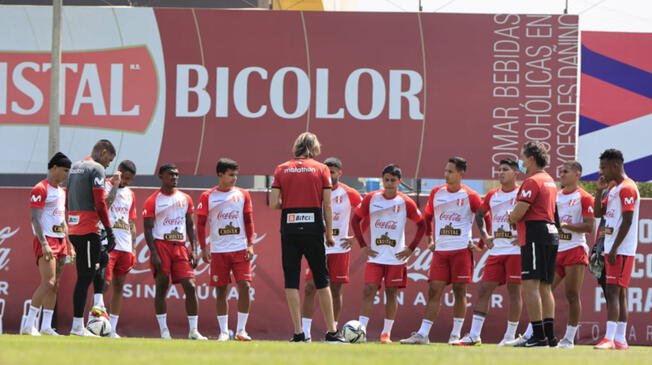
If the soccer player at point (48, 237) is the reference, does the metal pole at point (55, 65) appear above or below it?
above

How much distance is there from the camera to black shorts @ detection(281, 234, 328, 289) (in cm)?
1008

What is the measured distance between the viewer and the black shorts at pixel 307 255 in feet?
33.1

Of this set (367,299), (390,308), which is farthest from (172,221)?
(390,308)

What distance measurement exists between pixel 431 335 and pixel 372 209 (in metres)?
2.49

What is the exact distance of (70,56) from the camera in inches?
583

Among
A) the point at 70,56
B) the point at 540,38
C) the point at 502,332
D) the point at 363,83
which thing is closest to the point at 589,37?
the point at 540,38

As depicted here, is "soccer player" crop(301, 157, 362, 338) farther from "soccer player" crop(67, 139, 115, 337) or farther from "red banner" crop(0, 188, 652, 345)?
"soccer player" crop(67, 139, 115, 337)

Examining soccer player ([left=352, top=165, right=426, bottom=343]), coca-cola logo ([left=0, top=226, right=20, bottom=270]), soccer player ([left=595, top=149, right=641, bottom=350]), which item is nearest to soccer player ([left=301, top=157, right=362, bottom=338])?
soccer player ([left=352, top=165, right=426, bottom=343])

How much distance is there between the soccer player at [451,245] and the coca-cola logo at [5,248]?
576 cm

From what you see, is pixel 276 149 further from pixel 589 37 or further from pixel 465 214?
pixel 589 37

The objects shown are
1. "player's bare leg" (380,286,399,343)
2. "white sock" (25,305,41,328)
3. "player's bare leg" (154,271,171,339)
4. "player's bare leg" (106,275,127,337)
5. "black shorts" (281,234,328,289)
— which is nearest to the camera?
"black shorts" (281,234,328,289)

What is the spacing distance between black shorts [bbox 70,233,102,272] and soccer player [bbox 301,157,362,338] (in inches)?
96.5

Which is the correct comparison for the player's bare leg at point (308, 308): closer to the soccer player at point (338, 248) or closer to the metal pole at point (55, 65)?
the soccer player at point (338, 248)

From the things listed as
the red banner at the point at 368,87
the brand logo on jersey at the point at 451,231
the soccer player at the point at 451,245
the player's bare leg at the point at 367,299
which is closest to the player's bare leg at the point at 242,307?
the player's bare leg at the point at 367,299
